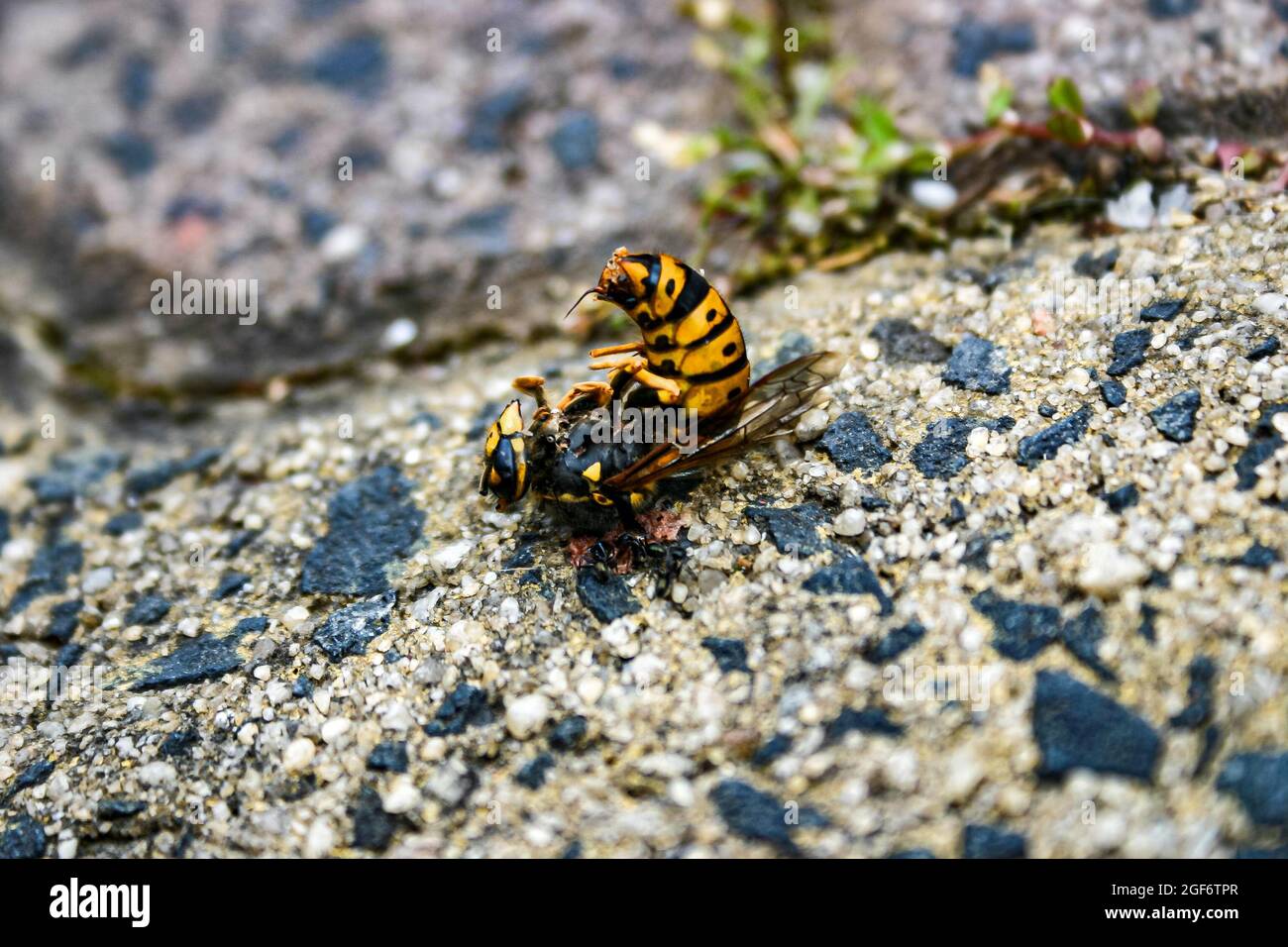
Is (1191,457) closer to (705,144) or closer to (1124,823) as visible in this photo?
(1124,823)

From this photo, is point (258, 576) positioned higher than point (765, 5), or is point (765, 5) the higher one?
point (765, 5)

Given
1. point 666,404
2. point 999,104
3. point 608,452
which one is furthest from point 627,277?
point 999,104

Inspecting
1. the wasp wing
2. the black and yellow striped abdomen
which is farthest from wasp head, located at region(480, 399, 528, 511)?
the black and yellow striped abdomen

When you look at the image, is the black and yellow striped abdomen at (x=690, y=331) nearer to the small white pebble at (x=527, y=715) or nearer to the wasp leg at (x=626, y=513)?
the wasp leg at (x=626, y=513)

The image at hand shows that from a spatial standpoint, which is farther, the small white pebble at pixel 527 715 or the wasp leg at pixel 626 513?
the wasp leg at pixel 626 513

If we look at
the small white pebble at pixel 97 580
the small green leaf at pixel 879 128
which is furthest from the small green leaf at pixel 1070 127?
the small white pebble at pixel 97 580

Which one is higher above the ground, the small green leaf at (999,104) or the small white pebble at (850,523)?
the small green leaf at (999,104)

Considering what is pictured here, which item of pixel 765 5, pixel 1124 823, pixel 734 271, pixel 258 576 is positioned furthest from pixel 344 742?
pixel 765 5

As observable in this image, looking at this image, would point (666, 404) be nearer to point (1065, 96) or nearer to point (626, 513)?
point (626, 513)

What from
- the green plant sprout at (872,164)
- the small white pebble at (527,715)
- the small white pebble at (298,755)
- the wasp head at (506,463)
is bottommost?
the small white pebble at (298,755)
